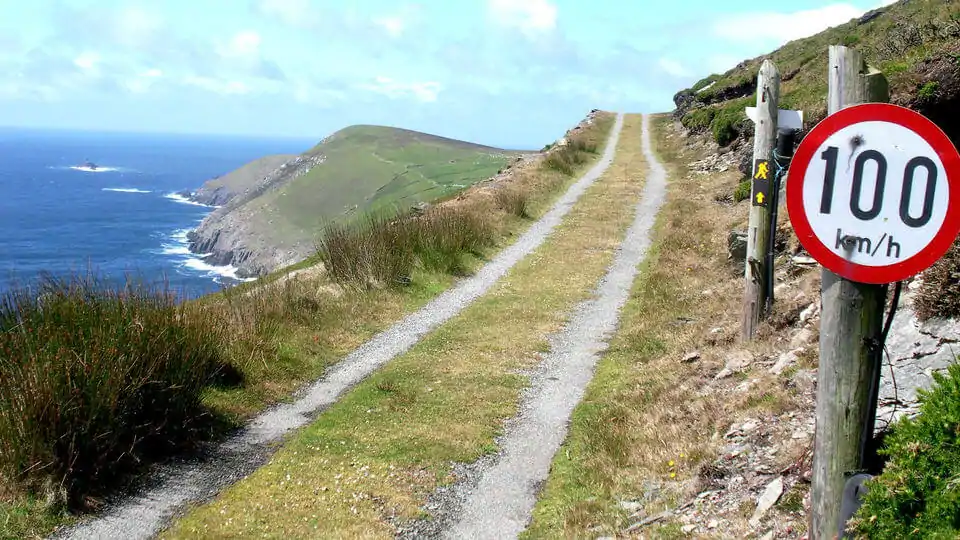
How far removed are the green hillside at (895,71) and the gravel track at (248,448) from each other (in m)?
6.83

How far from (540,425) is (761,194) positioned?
4.28 metres

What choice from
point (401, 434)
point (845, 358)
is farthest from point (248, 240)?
point (845, 358)

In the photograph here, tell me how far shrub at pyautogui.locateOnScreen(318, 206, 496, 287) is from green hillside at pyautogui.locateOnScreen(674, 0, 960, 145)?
9079 mm

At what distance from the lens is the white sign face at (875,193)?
3.02 metres

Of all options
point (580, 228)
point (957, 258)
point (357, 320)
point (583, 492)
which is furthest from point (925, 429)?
point (580, 228)

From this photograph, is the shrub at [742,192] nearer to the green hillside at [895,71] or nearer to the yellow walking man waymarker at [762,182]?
the green hillside at [895,71]

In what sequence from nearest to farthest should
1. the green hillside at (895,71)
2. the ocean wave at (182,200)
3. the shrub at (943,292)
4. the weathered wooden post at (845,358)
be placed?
the weathered wooden post at (845,358), the shrub at (943,292), the green hillside at (895,71), the ocean wave at (182,200)

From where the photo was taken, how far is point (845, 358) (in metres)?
3.46

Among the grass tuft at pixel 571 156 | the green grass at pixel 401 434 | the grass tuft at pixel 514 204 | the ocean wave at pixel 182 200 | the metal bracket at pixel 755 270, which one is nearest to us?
the green grass at pixel 401 434

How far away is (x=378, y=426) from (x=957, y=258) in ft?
20.7

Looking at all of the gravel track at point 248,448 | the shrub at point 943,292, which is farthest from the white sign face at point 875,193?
the gravel track at point 248,448

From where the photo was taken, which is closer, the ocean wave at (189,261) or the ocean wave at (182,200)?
the ocean wave at (189,261)

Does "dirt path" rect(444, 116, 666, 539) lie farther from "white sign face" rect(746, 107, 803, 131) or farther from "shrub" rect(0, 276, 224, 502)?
"white sign face" rect(746, 107, 803, 131)

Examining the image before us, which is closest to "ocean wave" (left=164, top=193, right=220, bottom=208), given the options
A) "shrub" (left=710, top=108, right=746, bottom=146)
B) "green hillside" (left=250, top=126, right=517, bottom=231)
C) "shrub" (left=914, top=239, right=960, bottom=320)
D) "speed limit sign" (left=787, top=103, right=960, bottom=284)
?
"green hillside" (left=250, top=126, right=517, bottom=231)
